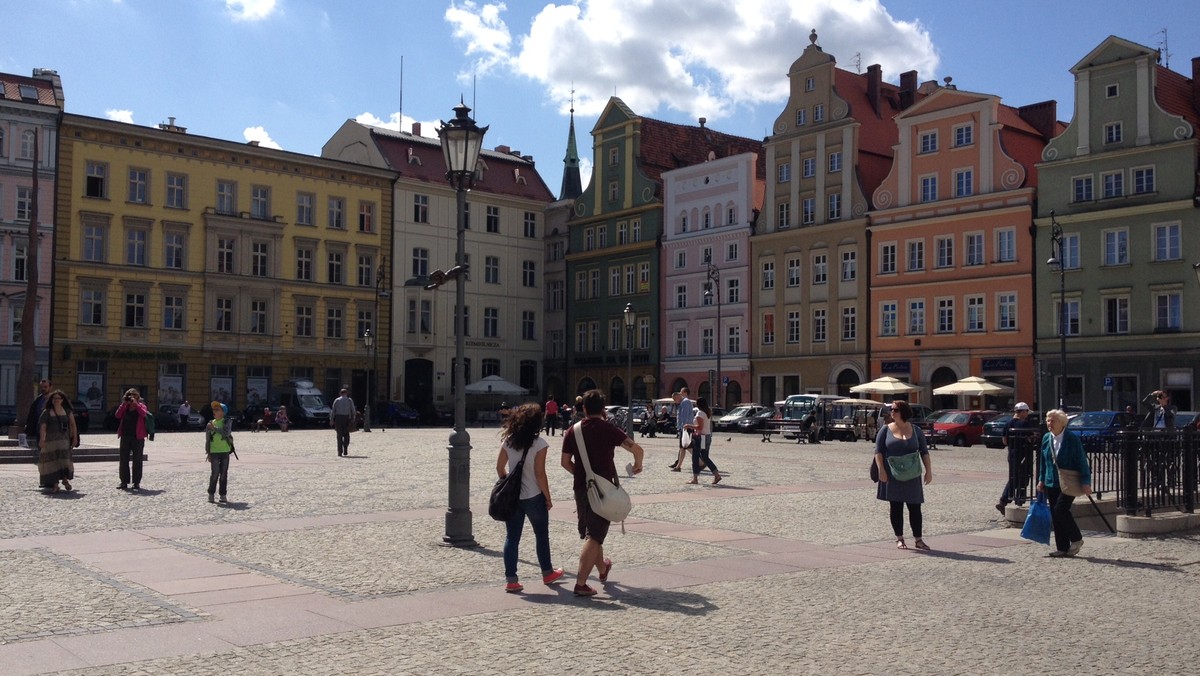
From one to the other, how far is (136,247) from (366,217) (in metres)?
13.7

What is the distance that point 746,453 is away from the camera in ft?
120

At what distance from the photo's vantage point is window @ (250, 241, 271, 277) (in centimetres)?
6550

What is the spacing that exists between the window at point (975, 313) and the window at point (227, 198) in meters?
38.0

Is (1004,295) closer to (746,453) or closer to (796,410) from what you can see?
(796,410)

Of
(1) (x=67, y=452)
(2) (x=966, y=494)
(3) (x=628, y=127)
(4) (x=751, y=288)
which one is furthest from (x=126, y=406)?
(3) (x=628, y=127)

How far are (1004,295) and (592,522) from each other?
47338 millimetres

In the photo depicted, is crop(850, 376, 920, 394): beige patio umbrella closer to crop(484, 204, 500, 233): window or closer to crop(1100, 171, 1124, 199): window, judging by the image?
crop(1100, 171, 1124, 199): window

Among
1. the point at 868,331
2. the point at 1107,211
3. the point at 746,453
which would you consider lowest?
the point at 746,453

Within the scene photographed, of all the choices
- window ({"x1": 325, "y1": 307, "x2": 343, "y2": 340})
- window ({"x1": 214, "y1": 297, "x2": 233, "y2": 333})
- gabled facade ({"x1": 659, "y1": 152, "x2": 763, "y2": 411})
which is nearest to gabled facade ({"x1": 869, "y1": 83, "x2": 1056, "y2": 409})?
gabled facade ({"x1": 659, "y1": 152, "x2": 763, "y2": 411})

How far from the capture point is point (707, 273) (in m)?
66.1

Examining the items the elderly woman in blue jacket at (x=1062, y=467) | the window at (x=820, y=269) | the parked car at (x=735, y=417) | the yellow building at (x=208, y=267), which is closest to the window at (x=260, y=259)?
the yellow building at (x=208, y=267)

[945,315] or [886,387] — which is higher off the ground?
[945,315]

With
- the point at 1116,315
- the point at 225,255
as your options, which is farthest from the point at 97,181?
the point at 1116,315

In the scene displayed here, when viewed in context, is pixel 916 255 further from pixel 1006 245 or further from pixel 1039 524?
pixel 1039 524
